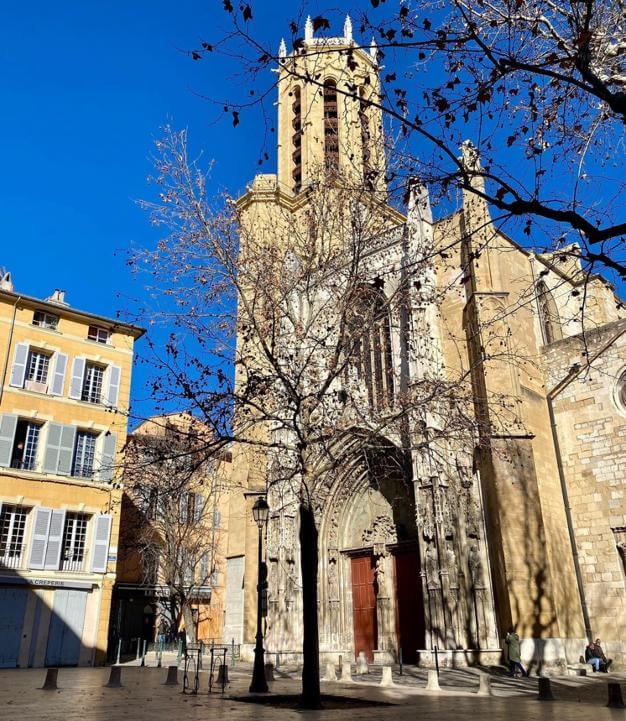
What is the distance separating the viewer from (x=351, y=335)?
12352 mm

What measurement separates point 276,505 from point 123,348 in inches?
347

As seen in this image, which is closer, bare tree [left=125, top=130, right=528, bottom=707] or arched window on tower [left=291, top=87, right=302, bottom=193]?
bare tree [left=125, top=130, right=528, bottom=707]

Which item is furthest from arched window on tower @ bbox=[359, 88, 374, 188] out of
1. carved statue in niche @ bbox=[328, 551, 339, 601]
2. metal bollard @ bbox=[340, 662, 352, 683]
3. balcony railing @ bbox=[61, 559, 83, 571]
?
balcony railing @ bbox=[61, 559, 83, 571]

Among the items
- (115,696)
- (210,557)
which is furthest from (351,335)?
(210,557)

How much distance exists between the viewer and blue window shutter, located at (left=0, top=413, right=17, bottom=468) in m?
20.7

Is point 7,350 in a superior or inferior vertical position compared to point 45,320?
inferior

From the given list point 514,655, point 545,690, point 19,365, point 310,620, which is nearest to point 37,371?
point 19,365

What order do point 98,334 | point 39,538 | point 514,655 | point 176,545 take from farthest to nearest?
1. point 176,545
2. point 98,334
3. point 39,538
4. point 514,655

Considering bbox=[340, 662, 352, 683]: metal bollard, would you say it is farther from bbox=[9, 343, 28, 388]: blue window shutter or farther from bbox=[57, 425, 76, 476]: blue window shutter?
bbox=[9, 343, 28, 388]: blue window shutter

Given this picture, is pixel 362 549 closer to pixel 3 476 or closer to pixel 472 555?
pixel 472 555

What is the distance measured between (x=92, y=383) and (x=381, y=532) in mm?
11895

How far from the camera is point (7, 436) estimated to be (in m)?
20.9

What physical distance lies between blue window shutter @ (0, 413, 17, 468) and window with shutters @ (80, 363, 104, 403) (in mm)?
2792

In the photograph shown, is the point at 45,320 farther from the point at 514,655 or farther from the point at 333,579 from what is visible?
the point at 514,655
